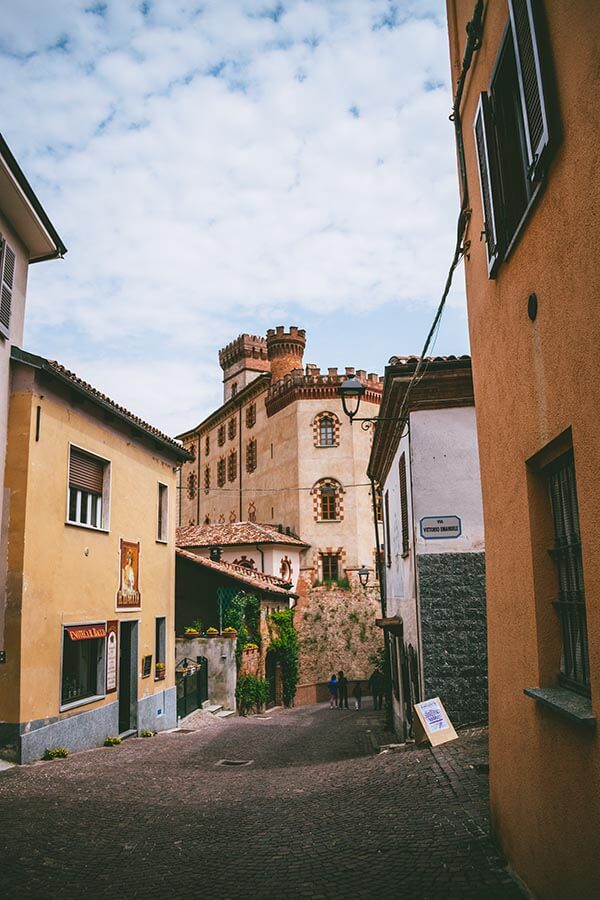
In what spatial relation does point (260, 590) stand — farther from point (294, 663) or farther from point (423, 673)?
point (423, 673)

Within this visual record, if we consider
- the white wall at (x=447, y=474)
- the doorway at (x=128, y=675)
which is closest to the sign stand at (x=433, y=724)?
the white wall at (x=447, y=474)

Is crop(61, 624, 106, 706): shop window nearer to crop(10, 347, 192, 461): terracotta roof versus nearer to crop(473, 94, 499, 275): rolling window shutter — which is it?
crop(10, 347, 192, 461): terracotta roof

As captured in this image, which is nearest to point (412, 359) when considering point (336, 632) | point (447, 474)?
point (447, 474)

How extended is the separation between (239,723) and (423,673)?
10106 mm

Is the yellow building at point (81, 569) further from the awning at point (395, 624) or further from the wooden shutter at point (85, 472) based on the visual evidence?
the awning at point (395, 624)

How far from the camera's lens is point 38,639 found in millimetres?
11719

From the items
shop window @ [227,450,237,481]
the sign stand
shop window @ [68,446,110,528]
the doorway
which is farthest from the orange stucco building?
shop window @ [227,450,237,481]

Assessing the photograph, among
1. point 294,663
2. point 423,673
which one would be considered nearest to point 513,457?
point 423,673

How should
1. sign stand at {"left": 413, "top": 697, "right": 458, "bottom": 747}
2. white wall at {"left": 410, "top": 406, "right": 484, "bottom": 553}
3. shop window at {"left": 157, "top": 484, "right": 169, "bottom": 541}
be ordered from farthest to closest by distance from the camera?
1. shop window at {"left": 157, "top": 484, "right": 169, "bottom": 541}
2. white wall at {"left": 410, "top": 406, "right": 484, "bottom": 553}
3. sign stand at {"left": 413, "top": 697, "right": 458, "bottom": 747}

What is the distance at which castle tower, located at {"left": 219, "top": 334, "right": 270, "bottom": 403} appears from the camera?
61406mm

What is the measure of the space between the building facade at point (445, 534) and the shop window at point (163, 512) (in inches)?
310

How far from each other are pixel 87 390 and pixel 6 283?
104 inches

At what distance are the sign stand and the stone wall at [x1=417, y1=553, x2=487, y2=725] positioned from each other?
1.56 ft

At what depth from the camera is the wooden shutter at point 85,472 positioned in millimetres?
13578
